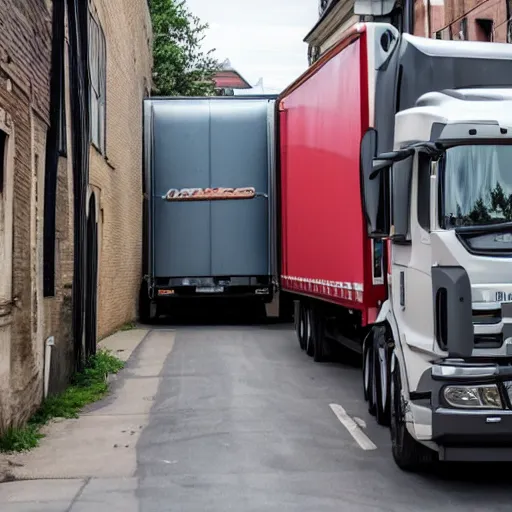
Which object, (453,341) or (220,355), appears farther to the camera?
(220,355)

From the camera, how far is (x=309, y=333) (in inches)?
587

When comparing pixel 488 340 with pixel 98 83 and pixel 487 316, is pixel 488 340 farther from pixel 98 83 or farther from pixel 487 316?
pixel 98 83

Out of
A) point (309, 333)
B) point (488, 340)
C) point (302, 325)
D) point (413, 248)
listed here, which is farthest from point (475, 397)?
point (302, 325)

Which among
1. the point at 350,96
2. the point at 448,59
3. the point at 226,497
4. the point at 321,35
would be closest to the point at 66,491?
the point at 226,497

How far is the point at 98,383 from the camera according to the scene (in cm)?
1191

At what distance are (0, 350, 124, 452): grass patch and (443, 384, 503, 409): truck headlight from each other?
409 centimetres

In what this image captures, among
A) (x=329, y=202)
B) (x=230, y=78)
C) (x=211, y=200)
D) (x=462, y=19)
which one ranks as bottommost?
(x=329, y=202)

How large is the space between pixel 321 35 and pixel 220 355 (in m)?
23.3

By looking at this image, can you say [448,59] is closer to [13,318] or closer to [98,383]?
[13,318]

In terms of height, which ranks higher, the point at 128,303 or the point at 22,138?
the point at 22,138

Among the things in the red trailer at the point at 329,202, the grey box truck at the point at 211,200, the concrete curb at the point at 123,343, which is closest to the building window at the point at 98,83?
the red trailer at the point at 329,202

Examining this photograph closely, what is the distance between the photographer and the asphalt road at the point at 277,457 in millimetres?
6387

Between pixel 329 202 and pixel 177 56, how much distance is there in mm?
26378

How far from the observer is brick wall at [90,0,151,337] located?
17.0 m
